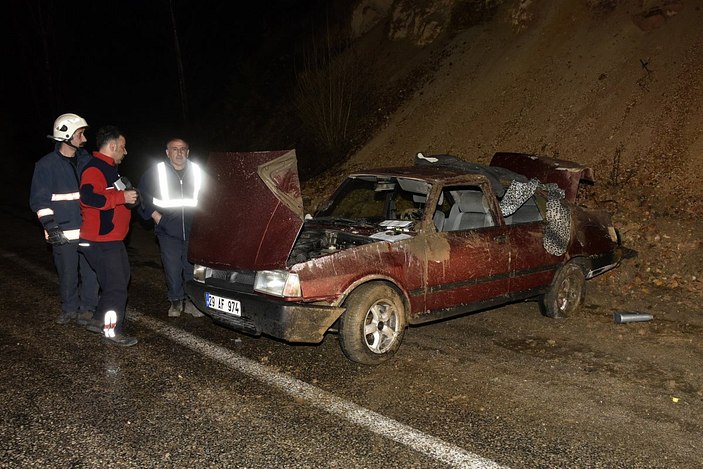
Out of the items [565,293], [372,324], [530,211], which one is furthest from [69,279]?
[565,293]

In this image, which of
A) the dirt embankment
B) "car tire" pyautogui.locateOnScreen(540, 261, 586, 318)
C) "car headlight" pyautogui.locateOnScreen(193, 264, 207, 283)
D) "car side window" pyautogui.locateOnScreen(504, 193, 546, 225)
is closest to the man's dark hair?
"car headlight" pyautogui.locateOnScreen(193, 264, 207, 283)

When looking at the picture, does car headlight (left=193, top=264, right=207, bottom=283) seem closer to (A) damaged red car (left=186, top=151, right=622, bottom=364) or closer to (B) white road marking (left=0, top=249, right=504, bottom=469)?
(A) damaged red car (left=186, top=151, right=622, bottom=364)

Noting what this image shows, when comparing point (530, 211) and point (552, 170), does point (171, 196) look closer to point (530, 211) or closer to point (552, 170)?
point (530, 211)

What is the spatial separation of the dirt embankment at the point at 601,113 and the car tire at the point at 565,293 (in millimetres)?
978

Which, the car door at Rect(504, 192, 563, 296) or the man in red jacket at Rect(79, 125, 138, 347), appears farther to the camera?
the car door at Rect(504, 192, 563, 296)

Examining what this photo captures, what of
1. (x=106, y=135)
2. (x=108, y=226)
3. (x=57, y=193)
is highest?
(x=106, y=135)

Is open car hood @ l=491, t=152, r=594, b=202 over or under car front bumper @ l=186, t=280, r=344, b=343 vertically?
over

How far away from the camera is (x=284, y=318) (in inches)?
175

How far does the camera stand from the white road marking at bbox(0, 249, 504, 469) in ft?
11.0

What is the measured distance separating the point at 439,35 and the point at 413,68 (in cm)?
156

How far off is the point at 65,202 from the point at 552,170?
537 centimetres

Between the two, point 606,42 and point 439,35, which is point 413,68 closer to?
point 439,35

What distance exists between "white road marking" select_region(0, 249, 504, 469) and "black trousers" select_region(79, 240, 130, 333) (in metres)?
0.51

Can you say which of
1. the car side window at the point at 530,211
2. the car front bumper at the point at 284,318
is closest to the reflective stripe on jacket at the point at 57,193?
the car front bumper at the point at 284,318
